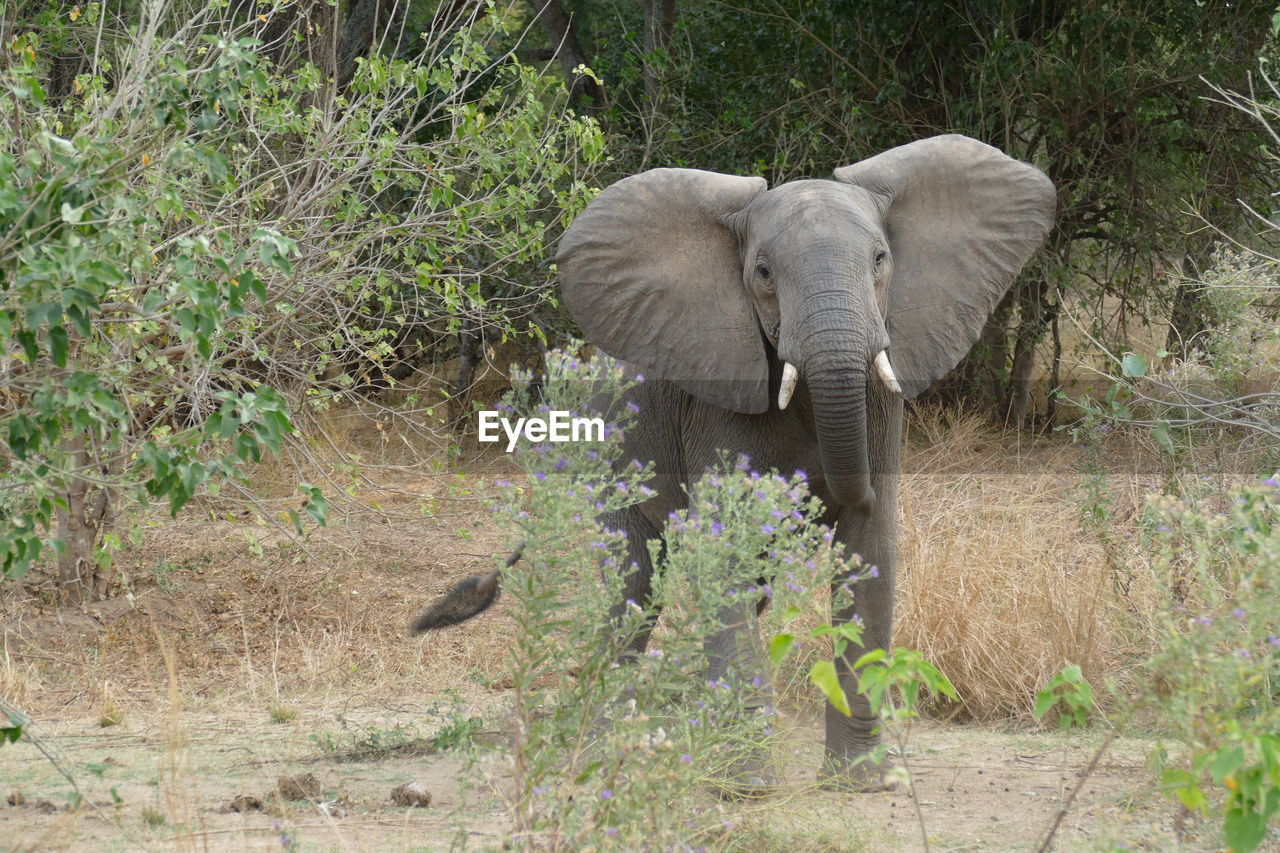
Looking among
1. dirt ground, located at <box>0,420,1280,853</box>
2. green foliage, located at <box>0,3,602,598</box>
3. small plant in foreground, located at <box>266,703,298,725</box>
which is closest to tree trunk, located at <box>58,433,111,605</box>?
green foliage, located at <box>0,3,602,598</box>

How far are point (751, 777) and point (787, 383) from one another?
1.27 metres

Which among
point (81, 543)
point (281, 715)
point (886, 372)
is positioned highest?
point (886, 372)

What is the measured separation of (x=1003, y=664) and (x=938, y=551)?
3.44 feet

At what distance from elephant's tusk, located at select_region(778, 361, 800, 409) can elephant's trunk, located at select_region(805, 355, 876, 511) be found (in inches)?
2.3

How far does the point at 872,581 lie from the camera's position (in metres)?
5.22

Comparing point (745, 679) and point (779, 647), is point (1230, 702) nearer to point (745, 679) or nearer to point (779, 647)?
point (779, 647)

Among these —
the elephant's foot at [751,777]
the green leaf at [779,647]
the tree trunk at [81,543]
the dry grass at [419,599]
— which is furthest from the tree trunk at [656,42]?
the green leaf at [779,647]

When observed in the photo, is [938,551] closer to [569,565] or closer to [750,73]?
[569,565]

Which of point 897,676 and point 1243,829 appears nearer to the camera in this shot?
point 1243,829

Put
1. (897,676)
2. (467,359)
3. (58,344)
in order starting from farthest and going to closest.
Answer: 1. (467,359)
2. (58,344)
3. (897,676)

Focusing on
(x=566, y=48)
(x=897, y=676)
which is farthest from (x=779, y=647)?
(x=566, y=48)

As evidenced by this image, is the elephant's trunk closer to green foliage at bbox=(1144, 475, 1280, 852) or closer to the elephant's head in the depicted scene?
the elephant's head

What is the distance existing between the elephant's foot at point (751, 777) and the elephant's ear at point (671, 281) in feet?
3.98

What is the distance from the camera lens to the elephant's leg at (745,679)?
3680mm
